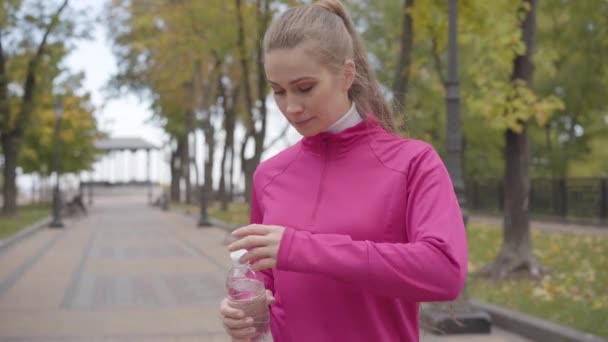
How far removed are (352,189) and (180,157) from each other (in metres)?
52.6

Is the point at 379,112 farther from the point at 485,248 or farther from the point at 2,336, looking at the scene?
the point at 485,248

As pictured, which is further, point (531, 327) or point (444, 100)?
point (444, 100)

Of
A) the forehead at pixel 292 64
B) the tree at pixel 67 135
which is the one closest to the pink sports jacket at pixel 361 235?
the forehead at pixel 292 64

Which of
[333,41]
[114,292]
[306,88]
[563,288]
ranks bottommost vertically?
[114,292]

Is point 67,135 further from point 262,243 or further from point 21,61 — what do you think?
point 262,243

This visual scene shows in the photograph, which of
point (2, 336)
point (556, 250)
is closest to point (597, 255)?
point (556, 250)

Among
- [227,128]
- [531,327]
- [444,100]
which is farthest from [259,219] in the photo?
[227,128]

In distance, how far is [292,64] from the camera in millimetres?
1787

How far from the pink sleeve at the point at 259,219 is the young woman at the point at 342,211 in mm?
95

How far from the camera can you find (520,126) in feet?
33.5

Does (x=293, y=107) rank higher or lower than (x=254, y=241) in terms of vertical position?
higher

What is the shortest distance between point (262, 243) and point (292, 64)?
0.44 m

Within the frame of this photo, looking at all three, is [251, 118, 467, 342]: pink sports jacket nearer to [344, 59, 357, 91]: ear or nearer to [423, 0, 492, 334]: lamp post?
[344, 59, 357, 91]: ear

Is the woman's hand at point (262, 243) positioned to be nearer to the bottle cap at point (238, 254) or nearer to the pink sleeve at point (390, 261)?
the pink sleeve at point (390, 261)
